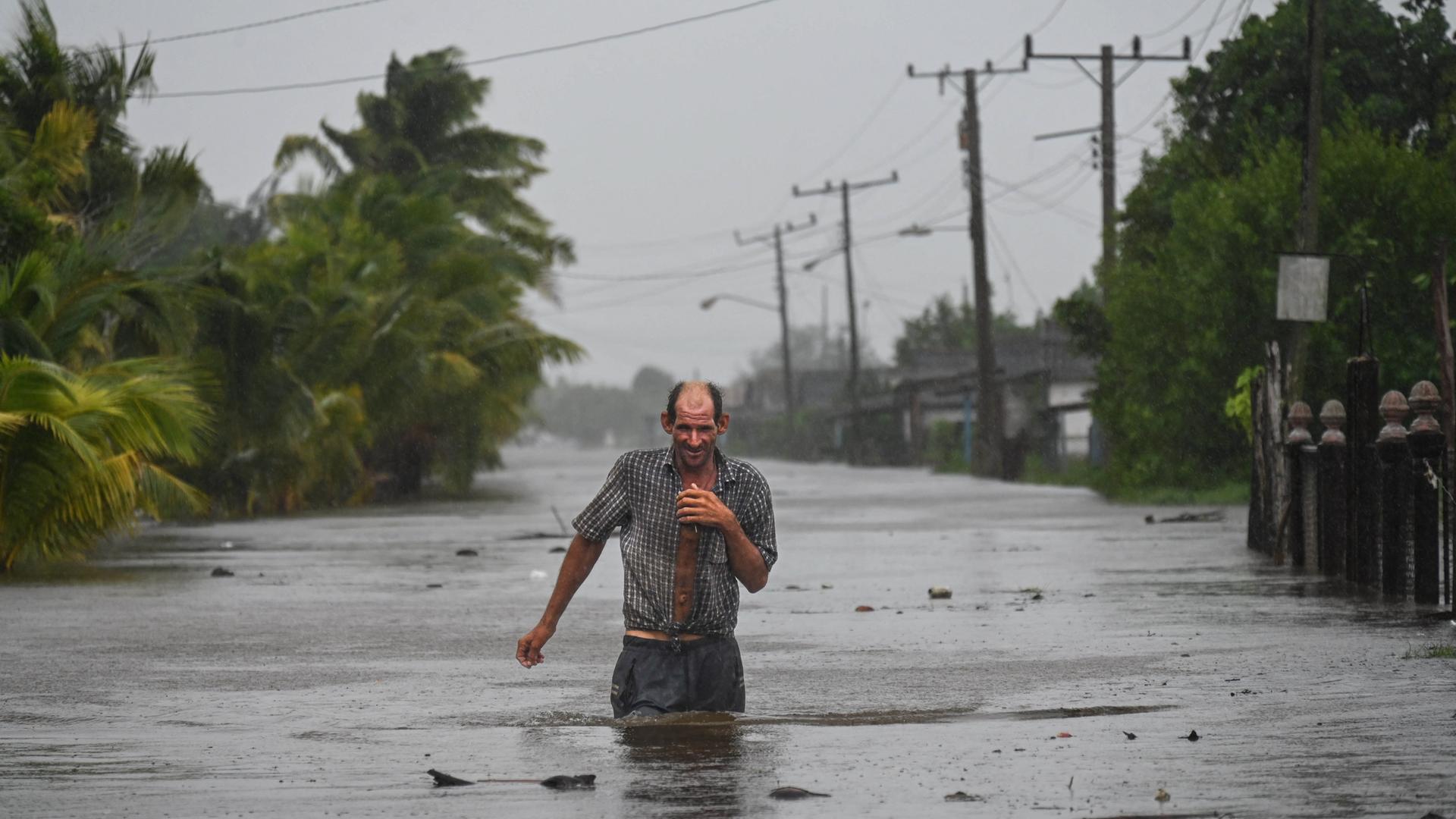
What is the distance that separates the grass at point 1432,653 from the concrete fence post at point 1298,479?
6.36 meters

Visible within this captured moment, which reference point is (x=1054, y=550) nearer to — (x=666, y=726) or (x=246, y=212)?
(x=666, y=726)

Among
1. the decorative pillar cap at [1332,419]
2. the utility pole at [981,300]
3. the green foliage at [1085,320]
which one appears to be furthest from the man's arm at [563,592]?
the utility pole at [981,300]

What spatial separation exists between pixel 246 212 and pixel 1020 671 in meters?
54.9

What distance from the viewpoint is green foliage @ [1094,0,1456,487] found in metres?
30.3

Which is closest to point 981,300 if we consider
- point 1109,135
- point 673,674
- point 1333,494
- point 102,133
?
point 1109,135

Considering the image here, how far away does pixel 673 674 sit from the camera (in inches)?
305

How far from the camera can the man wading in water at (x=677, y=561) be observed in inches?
295

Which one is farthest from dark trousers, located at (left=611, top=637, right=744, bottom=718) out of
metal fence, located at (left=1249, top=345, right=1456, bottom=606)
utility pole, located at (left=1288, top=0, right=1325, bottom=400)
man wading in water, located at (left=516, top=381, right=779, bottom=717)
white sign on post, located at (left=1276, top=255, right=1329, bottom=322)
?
utility pole, located at (left=1288, top=0, right=1325, bottom=400)

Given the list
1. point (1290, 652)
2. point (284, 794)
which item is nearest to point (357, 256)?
point (1290, 652)

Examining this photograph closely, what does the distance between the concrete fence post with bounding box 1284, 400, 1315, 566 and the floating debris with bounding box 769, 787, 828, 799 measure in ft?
36.5

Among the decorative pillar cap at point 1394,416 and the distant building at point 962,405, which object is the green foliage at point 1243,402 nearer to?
the distant building at point 962,405

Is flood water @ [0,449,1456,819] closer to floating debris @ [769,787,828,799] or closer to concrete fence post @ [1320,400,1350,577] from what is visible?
floating debris @ [769,787,828,799]

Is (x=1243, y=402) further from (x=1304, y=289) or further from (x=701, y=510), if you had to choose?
(x=701, y=510)

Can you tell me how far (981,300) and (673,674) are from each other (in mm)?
41849
